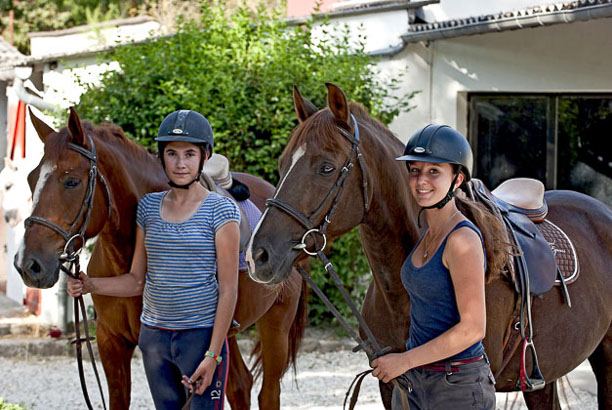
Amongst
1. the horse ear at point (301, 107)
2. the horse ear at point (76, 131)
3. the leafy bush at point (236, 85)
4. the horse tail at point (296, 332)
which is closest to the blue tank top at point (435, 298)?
the horse ear at point (301, 107)

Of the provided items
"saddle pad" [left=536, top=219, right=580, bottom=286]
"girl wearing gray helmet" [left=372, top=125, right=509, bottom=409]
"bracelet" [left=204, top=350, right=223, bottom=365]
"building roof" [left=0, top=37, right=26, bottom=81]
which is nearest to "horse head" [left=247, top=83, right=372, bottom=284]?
"girl wearing gray helmet" [left=372, top=125, right=509, bottom=409]

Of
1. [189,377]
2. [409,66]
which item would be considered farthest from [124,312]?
[409,66]

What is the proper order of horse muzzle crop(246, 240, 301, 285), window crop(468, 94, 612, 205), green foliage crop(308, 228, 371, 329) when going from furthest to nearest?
window crop(468, 94, 612, 205)
green foliage crop(308, 228, 371, 329)
horse muzzle crop(246, 240, 301, 285)

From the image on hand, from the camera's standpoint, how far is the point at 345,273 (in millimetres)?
7594

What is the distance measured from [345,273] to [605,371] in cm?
384

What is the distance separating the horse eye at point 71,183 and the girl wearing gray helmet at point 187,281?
1.19 ft

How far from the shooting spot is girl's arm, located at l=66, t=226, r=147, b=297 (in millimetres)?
3180

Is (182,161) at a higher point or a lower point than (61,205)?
higher

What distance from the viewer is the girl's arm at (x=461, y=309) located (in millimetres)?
2322

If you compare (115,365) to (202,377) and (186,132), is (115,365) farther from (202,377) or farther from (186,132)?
(186,132)

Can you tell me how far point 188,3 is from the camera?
58.3ft

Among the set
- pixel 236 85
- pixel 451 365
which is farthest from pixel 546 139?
pixel 451 365

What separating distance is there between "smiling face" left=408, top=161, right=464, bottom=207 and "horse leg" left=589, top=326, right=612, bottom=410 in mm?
1930

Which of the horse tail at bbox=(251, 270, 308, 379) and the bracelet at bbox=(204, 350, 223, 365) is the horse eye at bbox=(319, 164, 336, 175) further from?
the horse tail at bbox=(251, 270, 308, 379)
